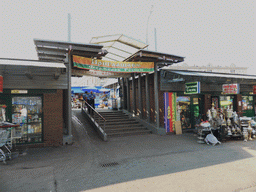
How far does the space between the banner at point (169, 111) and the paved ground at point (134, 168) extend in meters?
2.19

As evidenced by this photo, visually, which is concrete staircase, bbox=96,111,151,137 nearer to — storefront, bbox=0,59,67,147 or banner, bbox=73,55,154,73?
storefront, bbox=0,59,67,147

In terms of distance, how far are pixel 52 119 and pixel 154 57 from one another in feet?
19.1

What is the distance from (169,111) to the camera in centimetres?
1059

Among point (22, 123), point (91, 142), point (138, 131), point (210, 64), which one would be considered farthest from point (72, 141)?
point (210, 64)

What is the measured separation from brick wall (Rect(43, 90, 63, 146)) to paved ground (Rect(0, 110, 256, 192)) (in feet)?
1.85

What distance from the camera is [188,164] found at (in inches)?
219

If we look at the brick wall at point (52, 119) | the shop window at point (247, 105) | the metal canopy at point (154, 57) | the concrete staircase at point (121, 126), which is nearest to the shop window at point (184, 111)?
the concrete staircase at point (121, 126)

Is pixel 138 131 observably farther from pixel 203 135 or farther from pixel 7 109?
pixel 7 109

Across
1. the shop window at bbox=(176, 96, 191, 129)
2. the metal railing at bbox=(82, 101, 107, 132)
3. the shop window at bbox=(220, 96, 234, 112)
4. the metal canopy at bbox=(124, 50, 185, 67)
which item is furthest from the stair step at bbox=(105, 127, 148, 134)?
the shop window at bbox=(220, 96, 234, 112)

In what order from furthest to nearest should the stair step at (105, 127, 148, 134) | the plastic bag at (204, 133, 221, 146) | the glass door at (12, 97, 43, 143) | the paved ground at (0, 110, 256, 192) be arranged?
the stair step at (105, 127, 148, 134)
the plastic bag at (204, 133, 221, 146)
the glass door at (12, 97, 43, 143)
the paved ground at (0, 110, 256, 192)

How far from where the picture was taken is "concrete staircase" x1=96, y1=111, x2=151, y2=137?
1011 cm

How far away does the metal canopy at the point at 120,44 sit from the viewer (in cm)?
881

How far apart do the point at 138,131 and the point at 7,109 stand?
6427mm

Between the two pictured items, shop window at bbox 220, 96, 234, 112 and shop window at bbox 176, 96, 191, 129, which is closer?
shop window at bbox 176, 96, 191, 129
